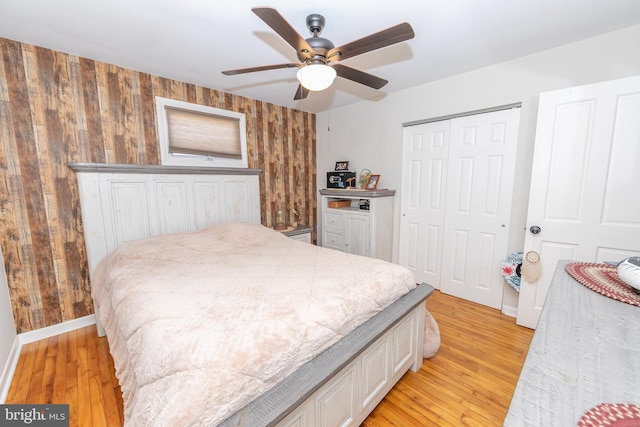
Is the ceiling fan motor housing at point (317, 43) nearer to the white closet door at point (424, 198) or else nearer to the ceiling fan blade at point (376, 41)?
the ceiling fan blade at point (376, 41)

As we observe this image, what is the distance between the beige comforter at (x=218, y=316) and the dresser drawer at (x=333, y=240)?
Answer: 1481 millimetres

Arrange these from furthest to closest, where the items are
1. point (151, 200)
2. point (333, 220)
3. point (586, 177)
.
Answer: point (333, 220)
point (151, 200)
point (586, 177)

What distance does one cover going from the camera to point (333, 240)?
12.5 ft

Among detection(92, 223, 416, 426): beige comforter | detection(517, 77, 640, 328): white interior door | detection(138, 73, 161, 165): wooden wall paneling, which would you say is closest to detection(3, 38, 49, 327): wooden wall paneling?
detection(92, 223, 416, 426): beige comforter

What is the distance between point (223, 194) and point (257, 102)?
4.48 ft

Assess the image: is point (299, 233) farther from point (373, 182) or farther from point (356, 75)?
point (356, 75)

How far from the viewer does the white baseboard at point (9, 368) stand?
1661 millimetres

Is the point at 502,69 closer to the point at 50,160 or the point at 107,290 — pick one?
the point at 107,290

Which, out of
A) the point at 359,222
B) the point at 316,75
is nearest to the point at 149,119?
the point at 316,75

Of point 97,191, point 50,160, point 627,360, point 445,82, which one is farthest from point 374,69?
point 50,160

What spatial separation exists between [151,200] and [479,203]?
3396 millimetres

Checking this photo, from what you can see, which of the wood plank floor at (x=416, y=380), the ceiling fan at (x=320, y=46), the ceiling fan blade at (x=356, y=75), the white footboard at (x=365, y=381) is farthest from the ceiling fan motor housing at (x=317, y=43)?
the wood plank floor at (x=416, y=380)

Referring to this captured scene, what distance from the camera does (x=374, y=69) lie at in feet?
8.54

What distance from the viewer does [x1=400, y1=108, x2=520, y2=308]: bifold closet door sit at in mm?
2627
